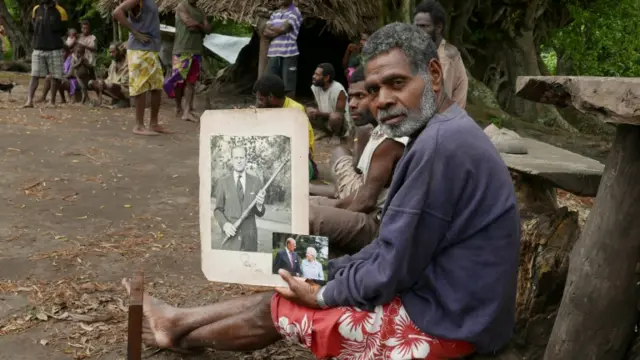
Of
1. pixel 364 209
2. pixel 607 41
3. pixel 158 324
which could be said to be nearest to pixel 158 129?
pixel 364 209

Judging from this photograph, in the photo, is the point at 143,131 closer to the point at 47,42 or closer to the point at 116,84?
the point at 47,42

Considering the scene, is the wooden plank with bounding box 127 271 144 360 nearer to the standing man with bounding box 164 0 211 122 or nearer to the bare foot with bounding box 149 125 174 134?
the bare foot with bounding box 149 125 174 134

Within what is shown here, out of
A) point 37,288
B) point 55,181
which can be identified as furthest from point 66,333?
point 55,181

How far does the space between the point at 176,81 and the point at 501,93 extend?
20.4 feet

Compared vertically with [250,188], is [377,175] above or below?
below

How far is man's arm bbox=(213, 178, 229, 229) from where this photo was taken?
101 inches

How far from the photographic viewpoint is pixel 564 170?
3078mm

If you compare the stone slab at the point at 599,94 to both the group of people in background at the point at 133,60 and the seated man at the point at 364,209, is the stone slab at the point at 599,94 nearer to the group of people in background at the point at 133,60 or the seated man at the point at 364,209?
the seated man at the point at 364,209

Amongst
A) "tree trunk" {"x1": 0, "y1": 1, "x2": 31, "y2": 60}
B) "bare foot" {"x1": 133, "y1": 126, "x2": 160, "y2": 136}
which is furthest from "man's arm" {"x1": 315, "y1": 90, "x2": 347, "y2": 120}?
"tree trunk" {"x1": 0, "y1": 1, "x2": 31, "y2": 60}

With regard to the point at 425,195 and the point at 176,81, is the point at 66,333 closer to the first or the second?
the point at 425,195

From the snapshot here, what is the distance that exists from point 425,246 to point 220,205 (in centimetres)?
85

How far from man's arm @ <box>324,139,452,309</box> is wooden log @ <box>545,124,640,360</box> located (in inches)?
23.9

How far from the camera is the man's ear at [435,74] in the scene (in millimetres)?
2178

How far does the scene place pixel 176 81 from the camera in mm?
9516
